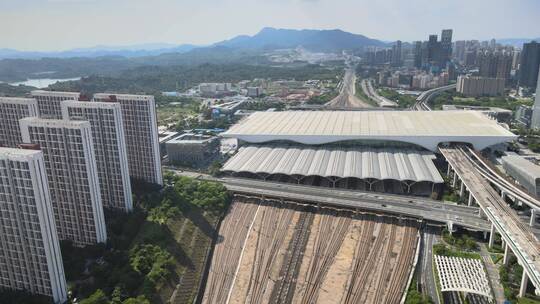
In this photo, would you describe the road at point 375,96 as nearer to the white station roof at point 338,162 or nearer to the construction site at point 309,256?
the white station roof at point 338,162

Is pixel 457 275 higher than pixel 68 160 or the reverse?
the reverse

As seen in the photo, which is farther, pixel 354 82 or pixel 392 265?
pixel 354 82

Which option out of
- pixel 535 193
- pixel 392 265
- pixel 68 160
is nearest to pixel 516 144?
pixel 535 193

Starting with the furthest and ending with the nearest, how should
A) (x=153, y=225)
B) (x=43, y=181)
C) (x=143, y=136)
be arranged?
(x=143, y=136)
(x=153, y=225)
(x=43, y=181)

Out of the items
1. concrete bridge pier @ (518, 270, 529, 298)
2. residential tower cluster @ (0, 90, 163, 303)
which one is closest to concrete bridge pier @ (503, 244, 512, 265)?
concrete bridge pier @ (518, 270, 529, 298)

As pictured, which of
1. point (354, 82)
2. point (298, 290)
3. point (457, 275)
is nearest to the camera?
point (457, 275)

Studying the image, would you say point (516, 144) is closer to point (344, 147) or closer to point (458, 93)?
point (344, 147)

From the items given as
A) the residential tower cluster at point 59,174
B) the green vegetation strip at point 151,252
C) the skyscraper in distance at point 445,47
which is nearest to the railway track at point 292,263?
the green vegetation strip at point 151,252
